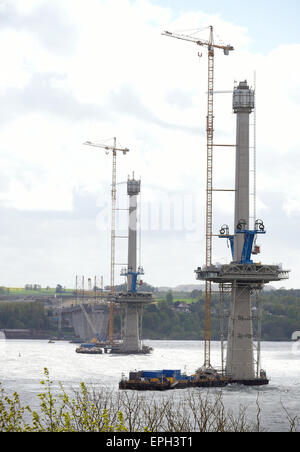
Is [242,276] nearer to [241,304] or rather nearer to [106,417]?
[241,304]

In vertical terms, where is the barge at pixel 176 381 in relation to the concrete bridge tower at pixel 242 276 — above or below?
below

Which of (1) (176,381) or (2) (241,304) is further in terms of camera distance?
(1) (176,381)

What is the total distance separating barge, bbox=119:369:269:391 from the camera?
133375 mm

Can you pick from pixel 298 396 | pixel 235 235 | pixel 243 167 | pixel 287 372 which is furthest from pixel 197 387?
pixel 287 372

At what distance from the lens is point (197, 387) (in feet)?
453

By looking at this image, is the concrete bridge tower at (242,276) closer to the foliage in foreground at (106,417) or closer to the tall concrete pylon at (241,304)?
the tall concrete pylon at (241,304)

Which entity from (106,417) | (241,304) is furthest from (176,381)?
(106,417)

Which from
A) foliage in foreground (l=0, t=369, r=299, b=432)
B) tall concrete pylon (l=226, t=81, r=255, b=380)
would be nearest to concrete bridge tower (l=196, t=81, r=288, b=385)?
tall concrete pylon (l=226, t=81, r=255, b=380)

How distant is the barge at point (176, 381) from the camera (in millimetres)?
133375

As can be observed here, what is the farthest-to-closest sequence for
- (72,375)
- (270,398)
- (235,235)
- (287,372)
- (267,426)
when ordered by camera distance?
(287,372), (72,375), (235,235), (270,398), (267,426)

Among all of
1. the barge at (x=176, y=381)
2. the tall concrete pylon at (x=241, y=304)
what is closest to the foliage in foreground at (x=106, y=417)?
the barge at (x=176, y=381)

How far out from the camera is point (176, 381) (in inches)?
5389
